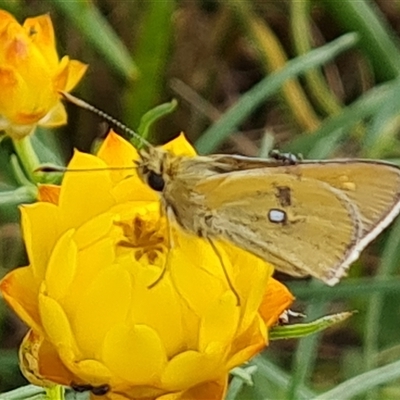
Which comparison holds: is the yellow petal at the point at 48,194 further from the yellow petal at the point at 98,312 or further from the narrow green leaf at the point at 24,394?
the narrow green leaf at the point at 24,394

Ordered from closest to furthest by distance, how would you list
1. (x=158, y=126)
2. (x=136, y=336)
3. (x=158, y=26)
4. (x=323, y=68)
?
(x=136, y=336) → (x=158, y=26) → (x=158, y=126) → (x=323, y=68)

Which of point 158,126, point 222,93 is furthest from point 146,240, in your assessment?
point 222,93

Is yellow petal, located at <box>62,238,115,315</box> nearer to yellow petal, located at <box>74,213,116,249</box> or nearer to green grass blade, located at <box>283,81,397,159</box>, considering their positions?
yellow petal, located at <box>74,213,116,249</box>

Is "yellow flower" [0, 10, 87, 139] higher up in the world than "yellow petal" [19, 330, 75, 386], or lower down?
higher up

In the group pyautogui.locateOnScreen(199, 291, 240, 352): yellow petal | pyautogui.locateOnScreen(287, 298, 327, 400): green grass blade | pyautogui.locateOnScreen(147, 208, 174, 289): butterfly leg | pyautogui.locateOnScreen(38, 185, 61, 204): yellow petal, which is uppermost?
pyautogui.locateOnScreen(38, 185, 61, 204): yellow petal

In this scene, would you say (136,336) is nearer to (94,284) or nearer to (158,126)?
(94,284)

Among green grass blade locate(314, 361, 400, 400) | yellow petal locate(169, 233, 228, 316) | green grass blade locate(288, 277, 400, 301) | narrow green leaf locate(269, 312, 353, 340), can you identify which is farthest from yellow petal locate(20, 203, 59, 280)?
green grass blade locate(288, 277, 400, 301)

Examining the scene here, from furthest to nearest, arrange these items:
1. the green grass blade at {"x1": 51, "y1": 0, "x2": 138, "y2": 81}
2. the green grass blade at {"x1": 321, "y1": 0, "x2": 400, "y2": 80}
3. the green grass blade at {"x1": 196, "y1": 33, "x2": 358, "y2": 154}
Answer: the green grass blade at {"x1": 321, "y1": 0, "x2": 400, "y2": 80} → the green grass blade at {"x1": 51, "y1": 0, "x2": 138, "y2": 81} → the green grass blade at {"x1": 196, "y1": 33, "x2": 358, "y2": 154}
